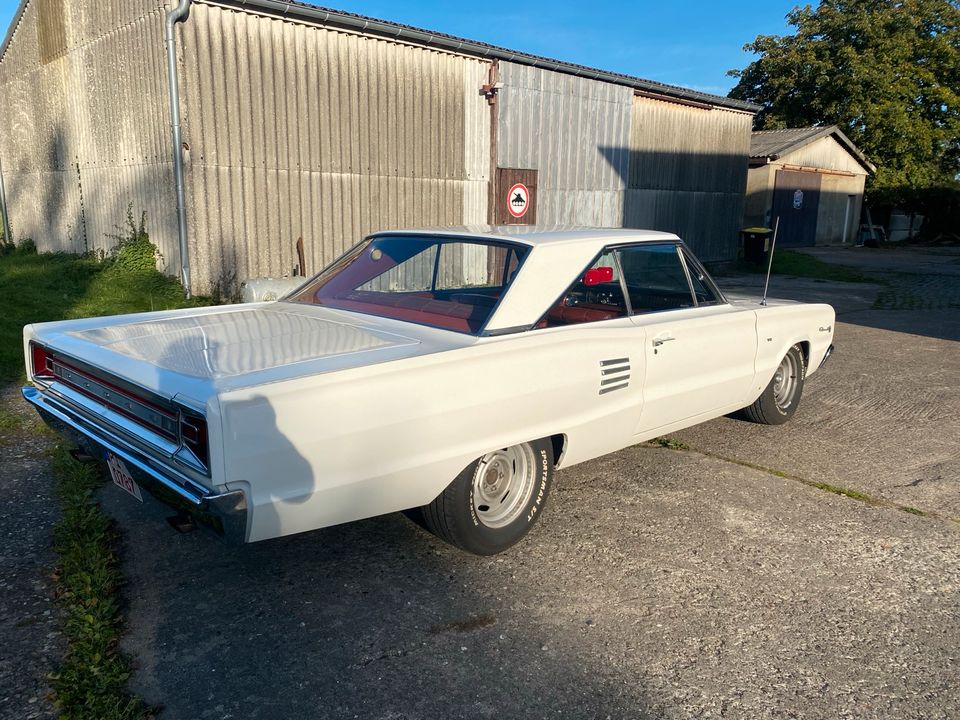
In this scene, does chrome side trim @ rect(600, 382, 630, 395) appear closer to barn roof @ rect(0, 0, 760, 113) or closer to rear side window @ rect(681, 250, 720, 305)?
rear side window @ rect(681, 250, 720, 305)

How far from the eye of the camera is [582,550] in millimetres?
3621

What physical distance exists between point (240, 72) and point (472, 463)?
27.9 feet

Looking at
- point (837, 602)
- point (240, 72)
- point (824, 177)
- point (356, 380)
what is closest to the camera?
point (356, 380)

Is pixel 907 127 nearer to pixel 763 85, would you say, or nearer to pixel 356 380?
pixel 763 85

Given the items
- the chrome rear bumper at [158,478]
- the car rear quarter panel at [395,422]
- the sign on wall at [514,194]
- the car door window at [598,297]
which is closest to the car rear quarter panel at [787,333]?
the car door window at [598,297]

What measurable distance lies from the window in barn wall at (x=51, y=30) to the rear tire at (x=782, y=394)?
41.1 ft

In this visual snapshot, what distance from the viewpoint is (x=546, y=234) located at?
13.4 feet

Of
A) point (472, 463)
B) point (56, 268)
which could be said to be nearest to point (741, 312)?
point (472, 463)

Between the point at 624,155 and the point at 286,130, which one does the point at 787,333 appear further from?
the point at 624,155

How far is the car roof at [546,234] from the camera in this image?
13.0 ft

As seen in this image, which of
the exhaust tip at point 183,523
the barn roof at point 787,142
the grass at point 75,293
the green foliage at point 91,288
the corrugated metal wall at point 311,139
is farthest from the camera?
the barn roof at point 787,142

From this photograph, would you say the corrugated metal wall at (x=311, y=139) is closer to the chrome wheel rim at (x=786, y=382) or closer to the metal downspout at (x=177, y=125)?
the metal downspout at (x=177, y=125)

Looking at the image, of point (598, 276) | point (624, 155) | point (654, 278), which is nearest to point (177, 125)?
point (654, 278)

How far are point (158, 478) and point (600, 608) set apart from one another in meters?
1.74
